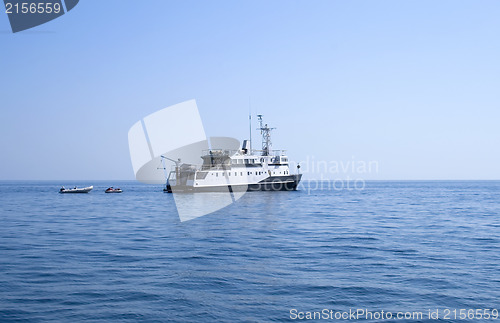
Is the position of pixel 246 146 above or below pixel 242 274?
above

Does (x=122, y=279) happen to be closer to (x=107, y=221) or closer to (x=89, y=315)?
(x=89, y=315)

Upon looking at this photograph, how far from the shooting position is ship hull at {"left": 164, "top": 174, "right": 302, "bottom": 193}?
68.4 meters

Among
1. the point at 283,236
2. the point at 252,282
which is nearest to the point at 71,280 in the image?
the point at 252,282

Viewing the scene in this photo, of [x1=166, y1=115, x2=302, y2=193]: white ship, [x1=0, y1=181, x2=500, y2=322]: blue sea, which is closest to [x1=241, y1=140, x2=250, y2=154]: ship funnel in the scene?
[x1=166, y1=115, x2=302, y2=193]: white ship

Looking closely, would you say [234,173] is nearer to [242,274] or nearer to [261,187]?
[261,187]

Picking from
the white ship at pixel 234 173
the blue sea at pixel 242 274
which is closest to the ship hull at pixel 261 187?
the white ship at pixel 234 173

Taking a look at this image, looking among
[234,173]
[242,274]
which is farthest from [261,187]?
[242,274]

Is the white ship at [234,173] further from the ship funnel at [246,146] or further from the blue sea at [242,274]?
the blue sea at [242,274]

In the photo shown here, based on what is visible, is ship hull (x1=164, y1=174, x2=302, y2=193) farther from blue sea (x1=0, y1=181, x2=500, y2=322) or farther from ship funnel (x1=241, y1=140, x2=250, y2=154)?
blue sea (x1=0, y1=181, x2=500, y2=322)

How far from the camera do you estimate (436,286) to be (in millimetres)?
12297

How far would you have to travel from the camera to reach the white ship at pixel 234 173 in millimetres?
68312

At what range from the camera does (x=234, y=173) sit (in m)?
70.2

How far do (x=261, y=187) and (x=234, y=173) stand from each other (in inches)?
217

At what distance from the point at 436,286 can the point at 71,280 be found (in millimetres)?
11406
